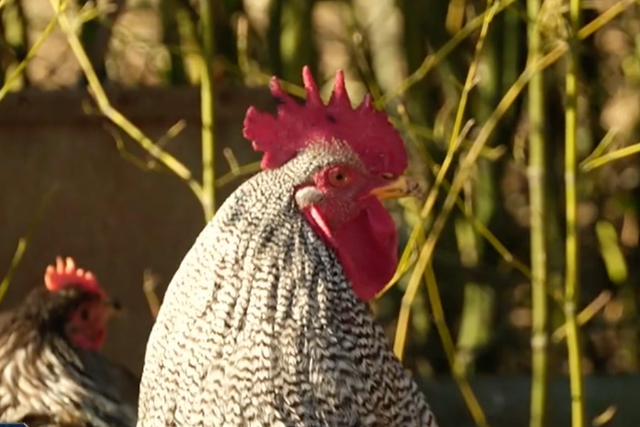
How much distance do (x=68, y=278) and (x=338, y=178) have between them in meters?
1.72

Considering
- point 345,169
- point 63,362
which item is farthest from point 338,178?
point 63,362

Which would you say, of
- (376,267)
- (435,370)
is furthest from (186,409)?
(435,370)

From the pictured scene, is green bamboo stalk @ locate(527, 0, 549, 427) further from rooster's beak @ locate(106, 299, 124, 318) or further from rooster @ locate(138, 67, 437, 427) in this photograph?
rooster's beak @ locate(106, 299, 124, 318)

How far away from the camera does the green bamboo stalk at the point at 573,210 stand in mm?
3229

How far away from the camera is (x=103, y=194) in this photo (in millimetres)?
4711

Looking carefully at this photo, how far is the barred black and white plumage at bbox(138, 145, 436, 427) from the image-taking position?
8.88 feet

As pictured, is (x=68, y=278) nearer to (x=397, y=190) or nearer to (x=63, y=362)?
(x=63, y=362)

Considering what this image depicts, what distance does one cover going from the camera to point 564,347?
5703 millimetres

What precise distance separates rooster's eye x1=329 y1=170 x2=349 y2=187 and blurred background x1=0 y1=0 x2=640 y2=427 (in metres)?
0.77

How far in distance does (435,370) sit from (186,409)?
125 inches

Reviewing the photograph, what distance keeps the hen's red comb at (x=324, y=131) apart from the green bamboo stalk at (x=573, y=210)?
1.66 ft

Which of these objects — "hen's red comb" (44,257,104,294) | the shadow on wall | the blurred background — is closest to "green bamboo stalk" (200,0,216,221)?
the blurred background

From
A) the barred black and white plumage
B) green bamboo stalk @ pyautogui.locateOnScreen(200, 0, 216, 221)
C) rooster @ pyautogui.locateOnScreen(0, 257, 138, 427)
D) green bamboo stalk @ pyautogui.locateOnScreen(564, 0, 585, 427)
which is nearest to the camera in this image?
the barred black and white plumage

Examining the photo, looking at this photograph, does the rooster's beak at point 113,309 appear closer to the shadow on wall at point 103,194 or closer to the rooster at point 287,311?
the shadow on wall at point 103,194
